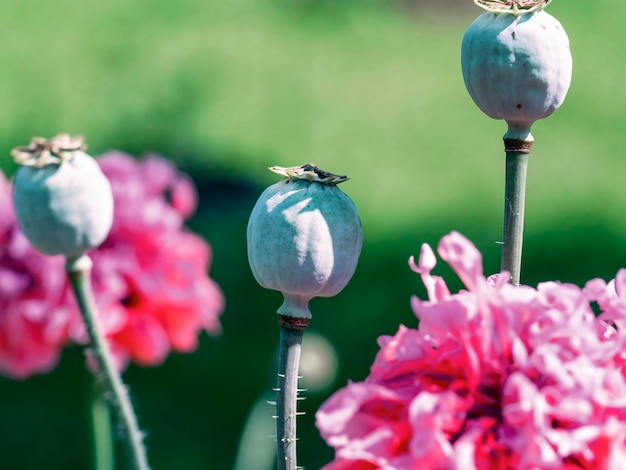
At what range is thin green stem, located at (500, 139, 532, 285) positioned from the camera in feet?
2.21

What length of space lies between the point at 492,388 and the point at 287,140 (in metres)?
3.12

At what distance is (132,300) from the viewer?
1.28 meters

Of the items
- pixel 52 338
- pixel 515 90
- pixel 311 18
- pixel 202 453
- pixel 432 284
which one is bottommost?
pixel 202 453

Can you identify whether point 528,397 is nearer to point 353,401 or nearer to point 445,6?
point 353,401

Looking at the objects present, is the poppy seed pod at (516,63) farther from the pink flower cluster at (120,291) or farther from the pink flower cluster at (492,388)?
the pink flower cluster at (120,291)

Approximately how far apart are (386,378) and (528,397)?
94 millimetres

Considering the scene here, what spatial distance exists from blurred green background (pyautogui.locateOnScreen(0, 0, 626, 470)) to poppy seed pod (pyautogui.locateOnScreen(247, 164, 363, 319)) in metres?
1.67

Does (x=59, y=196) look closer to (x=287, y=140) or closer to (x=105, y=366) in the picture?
(x=105, y=366)

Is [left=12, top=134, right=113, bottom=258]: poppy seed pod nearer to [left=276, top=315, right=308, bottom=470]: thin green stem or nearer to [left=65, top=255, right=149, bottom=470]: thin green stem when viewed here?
[left=65, top=255, right=149, bottom=470]: thin green stem

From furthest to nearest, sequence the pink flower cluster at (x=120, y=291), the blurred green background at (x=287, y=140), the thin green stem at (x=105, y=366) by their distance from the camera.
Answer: the blurred green background at (x=287, y=140) → the pink flower cluster at (x=120, y=291) → the thin green stem at (x=105, y=366)

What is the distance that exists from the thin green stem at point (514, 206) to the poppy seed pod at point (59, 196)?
244 millimetres

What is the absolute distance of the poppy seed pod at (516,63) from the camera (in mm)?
656

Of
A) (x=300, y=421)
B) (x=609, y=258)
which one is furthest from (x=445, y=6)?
(x=300, y=421)

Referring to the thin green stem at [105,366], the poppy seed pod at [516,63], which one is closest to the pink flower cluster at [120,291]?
the thin green stem at [105,366]
